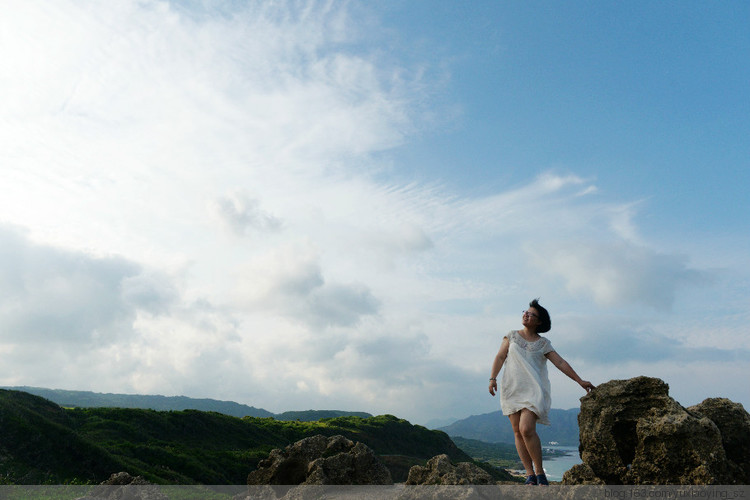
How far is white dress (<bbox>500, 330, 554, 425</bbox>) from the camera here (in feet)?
26.5

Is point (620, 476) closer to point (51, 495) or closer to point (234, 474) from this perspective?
point (51, 495)

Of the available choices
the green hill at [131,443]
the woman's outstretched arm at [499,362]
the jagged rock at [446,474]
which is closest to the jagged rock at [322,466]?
the jagged rock at [446,474]

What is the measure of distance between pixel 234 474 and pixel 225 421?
57.3ft

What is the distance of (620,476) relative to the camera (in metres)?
7.88

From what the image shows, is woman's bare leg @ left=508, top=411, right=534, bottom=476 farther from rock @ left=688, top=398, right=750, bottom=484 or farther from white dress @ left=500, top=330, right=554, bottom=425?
rock @ left=688, top=398, right=750, bottom=484

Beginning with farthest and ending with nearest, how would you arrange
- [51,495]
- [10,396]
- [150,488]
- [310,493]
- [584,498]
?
[10,396] < [51,495] < [150,488] < [310,493] < [584,498]

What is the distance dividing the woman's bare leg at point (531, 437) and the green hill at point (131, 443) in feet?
68.9

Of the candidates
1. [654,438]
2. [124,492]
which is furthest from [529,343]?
[124,492]

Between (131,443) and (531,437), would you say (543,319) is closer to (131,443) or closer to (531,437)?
(531,437)

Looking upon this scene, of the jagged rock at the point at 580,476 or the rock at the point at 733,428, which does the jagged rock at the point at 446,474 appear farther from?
the rock at the point at 733,428

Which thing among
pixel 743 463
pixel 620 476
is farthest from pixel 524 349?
pixel 743 463

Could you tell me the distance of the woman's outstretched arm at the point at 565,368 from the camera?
8312 millimetres

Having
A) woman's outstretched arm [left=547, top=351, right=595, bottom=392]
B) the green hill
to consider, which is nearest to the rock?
woman's outstretched arm [left=547, top=351, right=595, bottom=392]

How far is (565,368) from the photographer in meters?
8.35
